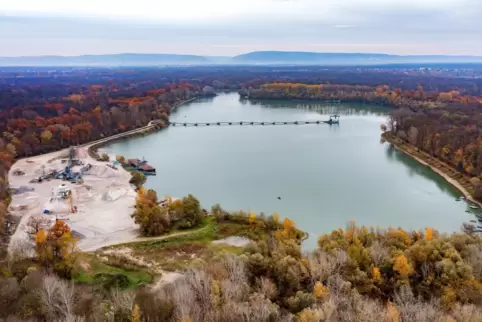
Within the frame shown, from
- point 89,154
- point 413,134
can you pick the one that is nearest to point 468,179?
point 413,134

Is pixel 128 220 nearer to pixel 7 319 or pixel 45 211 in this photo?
pixel 45 211

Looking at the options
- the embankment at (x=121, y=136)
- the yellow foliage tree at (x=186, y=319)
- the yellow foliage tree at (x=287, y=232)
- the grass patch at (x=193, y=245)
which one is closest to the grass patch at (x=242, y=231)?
the grass patch at (x=193, y=245)

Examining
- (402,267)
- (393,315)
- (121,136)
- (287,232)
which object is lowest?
(287,232)

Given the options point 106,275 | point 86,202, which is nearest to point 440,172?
point 86,202

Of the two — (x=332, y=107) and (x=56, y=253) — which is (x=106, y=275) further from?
(x=332, y=107)

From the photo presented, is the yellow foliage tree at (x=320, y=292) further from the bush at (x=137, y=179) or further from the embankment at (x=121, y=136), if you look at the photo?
the embankment at (x=121, y=136)

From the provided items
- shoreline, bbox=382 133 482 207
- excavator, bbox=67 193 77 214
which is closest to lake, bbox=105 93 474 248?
shoreline, bbox=382 133 482 207
